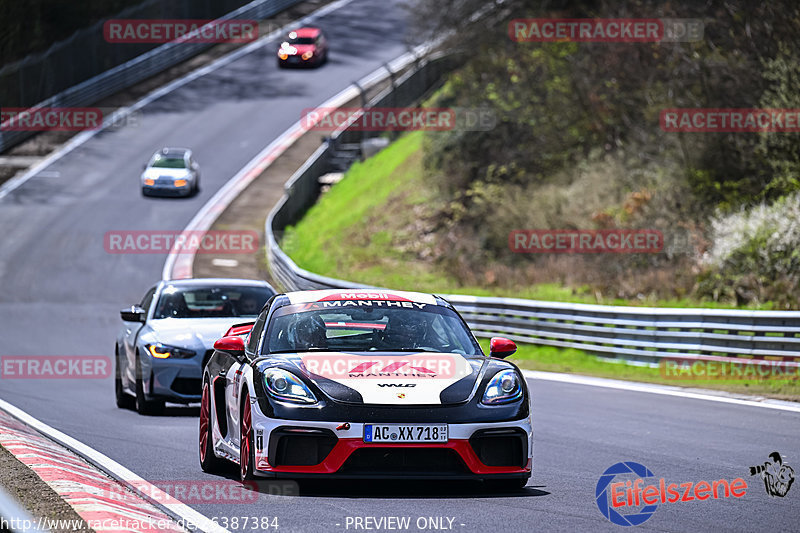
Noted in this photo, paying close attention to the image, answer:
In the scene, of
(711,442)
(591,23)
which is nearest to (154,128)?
(591,23)

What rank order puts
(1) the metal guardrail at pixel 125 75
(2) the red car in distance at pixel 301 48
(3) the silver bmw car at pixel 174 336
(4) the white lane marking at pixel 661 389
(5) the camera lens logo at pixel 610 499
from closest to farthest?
(5) the camera lens logo at pixel 610 499, (3) the silver bmw car at pixel 174 336, (4) the white lane marking at pixel 661 389, (1) the metal guardrail at pixel 125 75, (2) the red car in distance at pixel 301 48

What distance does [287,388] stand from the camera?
8.01m

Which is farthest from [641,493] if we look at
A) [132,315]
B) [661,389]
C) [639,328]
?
[639,328]

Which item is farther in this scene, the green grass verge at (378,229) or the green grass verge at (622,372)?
the green grass verge at (378,229)

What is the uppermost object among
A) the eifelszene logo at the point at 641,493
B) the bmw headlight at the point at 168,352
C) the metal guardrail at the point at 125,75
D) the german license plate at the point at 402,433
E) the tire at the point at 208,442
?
the german license plate at the point at 402,433

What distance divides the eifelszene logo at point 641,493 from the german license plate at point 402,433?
1.13 meters

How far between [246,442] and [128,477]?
4.13ft

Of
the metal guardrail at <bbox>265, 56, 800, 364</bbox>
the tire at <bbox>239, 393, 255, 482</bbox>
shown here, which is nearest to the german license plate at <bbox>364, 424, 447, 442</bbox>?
the tire at <bbox>239, 393, 255, 482</bbox>

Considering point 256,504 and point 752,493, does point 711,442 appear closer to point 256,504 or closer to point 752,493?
point 752,493

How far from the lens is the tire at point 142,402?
45.4 feet

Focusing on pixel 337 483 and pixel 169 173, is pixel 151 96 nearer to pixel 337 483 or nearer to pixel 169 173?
pixel 169 173

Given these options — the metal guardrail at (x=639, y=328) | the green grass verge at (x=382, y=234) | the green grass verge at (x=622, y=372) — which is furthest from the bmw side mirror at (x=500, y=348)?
the green grass verge at (x=382, y=234)

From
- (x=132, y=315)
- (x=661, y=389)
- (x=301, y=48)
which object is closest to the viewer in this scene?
(x=132, y=315)

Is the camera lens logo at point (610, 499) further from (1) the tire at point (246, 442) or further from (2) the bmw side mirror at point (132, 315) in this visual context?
(2) the bmw side mirror at point (132, 315)
